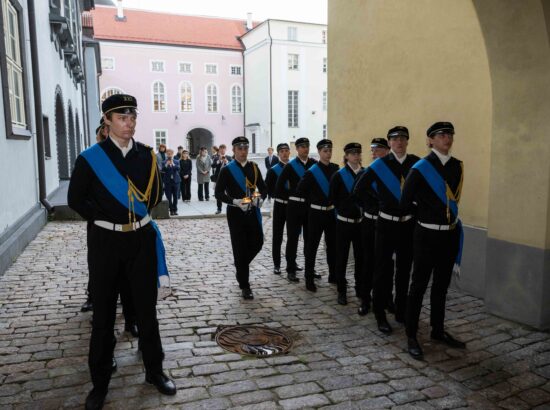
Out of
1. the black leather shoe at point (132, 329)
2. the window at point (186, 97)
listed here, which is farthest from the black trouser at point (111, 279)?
the window at point (186, 97)

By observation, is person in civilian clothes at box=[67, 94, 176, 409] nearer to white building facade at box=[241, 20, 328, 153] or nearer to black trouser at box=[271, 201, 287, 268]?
black trouser at box=[271, 201, 287, 268]

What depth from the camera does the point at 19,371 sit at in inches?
167

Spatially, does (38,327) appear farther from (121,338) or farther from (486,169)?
(486,169)

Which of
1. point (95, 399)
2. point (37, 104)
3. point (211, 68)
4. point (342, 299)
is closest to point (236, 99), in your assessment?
point (211, 68)

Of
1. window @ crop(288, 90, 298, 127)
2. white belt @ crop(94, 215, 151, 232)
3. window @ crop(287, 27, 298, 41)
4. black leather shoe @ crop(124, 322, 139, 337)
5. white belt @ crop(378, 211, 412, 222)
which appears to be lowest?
black leather shoe @ crop(124, 322, 139, 337)

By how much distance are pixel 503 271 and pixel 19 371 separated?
16.1 feet

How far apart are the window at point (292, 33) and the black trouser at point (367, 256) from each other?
44.4m

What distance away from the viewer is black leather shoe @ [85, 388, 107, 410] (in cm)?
359

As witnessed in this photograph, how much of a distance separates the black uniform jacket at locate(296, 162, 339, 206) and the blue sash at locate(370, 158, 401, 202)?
146cm

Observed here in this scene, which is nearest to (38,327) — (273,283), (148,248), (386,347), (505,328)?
(148,248)

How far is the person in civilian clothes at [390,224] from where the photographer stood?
17.3ft

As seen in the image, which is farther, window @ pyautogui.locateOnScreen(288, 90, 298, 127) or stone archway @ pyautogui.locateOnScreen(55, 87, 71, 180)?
window @ pyautogui.locateOnScreen(288, 90, 298, 127)

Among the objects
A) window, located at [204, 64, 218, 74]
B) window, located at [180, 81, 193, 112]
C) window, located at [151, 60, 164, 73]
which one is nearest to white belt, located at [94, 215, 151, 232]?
window, located at [180, 81, 193, 112]

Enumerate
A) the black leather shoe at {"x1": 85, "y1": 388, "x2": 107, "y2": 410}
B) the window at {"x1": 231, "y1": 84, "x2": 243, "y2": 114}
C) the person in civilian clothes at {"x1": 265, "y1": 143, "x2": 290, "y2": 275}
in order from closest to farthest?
the black leather shoe at {"x1": 85, "y1": 388, "x2": 107, "y2": 410} < the person in civilian clothes at {"x1": 265, "y1": 143, "x2": 290, "y2": 275} < the window at {"x1": 231, "y1": 84, "x2": 243, "y2": 114}
